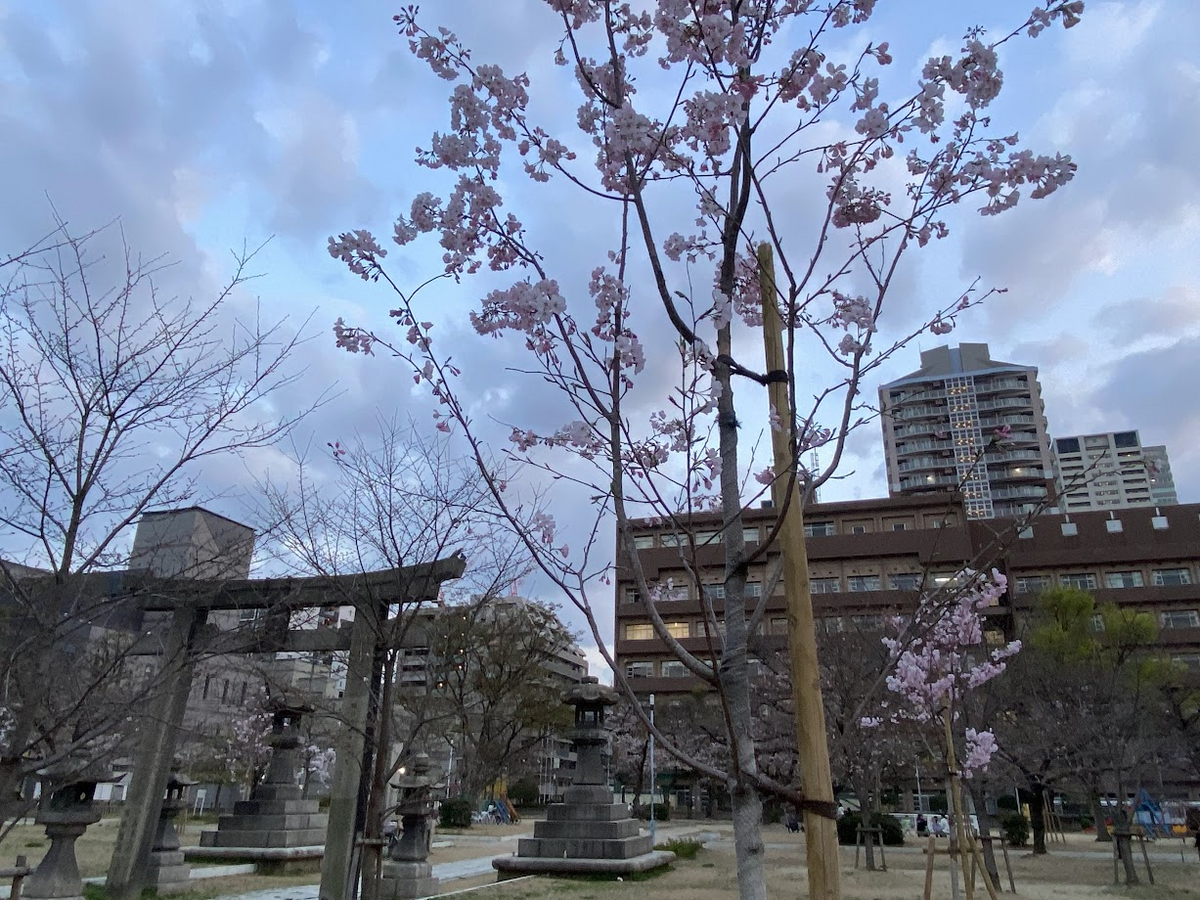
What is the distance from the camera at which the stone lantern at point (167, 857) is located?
1084 cm

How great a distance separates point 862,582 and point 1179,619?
17724mm

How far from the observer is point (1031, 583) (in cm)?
4897

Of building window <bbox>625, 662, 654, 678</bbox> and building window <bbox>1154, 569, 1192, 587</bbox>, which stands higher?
building window <bbox>1154, 569, 1192, 587</bbox>

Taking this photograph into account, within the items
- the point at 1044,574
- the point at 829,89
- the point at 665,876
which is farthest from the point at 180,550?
the point at 1044,574

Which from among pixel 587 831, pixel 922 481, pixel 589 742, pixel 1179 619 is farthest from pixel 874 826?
pixel 922 481

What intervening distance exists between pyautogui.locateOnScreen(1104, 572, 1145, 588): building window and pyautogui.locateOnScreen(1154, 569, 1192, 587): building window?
915 mm

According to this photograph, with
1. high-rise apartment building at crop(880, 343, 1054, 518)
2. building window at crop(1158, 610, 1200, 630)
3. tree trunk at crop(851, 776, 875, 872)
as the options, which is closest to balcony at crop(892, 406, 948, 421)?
high-rise apartment building at crop(880, 343, 1054, 518)

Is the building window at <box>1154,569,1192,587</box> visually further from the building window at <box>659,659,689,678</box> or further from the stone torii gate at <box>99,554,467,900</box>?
the stone torii gate at <box>99,554,467,900</box>

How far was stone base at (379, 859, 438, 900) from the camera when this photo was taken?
10798 millimetres

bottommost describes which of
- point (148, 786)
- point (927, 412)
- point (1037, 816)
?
point (1037, 816)

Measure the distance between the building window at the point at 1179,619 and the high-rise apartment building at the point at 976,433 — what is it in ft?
89.1

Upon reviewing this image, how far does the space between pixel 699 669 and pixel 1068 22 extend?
2669mm

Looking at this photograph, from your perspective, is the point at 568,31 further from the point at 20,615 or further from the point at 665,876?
the point at 665,876

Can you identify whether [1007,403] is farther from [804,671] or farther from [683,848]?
[804,671]
